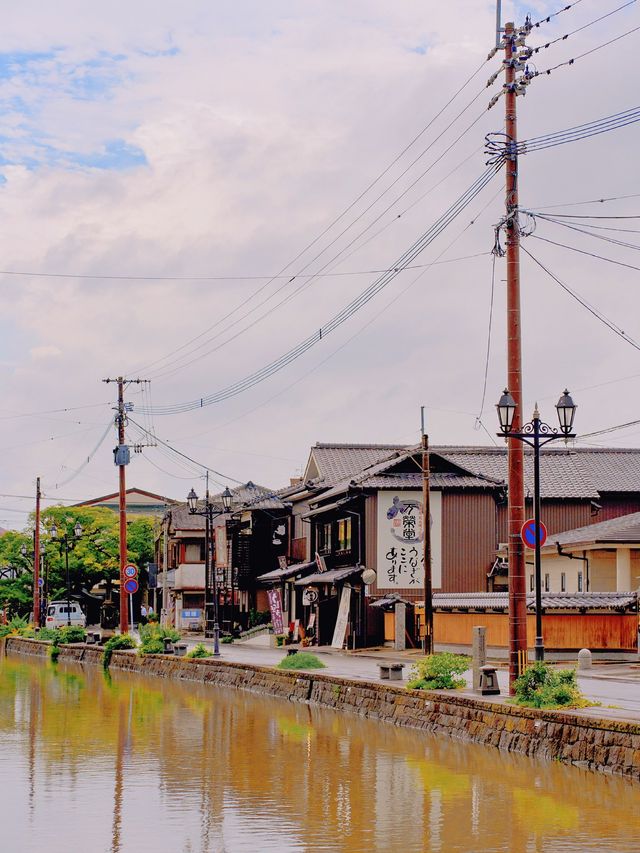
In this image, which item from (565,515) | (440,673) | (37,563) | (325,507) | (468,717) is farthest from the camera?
(37,563)

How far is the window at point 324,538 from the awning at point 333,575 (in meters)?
1.67

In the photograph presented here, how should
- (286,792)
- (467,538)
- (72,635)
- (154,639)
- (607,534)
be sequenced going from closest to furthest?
(286,792) < (607,534) < (154,639) < (467,538) < (72,635)

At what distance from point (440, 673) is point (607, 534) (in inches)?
630

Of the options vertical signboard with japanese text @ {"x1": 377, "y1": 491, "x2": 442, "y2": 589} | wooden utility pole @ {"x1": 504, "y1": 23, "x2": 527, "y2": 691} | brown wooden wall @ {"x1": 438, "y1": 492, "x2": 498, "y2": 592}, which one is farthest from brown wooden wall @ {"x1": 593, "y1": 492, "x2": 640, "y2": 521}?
wooden utility pole @ {"x1": 504, "y1": 23, "x2": 527, "y2": 691}

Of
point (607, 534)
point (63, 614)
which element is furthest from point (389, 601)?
point (63, 614)

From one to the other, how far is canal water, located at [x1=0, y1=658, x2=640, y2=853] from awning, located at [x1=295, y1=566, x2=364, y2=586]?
2281cm

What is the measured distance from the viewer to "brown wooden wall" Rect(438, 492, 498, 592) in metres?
52.3

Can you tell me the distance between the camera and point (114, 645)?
5375 cm

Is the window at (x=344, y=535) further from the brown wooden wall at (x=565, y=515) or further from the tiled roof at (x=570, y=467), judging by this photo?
the brown wooden wall at (x=565, y=515)

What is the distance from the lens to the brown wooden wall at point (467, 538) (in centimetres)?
5228

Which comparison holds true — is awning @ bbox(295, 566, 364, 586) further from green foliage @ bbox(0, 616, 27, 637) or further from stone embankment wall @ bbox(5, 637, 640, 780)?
green foliage @ bbox(0, 616, 27, 637)

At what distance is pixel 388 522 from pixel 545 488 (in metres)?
7.42

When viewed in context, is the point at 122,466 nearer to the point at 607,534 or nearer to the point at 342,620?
the point at 342,620

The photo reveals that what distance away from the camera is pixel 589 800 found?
16.8m
